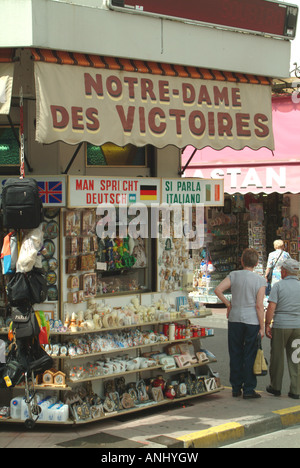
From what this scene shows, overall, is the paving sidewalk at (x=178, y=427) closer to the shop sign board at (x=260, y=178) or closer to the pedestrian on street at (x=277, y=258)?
the pedestrian on street at (x=277, y=258)

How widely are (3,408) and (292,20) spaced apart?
18.2ft

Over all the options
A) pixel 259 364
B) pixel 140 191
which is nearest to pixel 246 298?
pixel 259 364

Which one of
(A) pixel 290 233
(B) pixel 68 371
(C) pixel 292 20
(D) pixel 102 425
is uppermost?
(C) pixel 292 20

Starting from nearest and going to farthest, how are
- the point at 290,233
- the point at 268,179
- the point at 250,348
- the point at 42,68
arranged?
the point at 42,68, the point at 250,348, the point at 268,179, the point at 290,233

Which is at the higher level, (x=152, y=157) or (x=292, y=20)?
(x=292, y=20)

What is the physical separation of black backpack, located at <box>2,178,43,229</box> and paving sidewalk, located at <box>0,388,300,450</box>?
207 cm

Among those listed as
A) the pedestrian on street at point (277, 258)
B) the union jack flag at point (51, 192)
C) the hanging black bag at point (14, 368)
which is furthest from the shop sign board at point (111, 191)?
the pedestrian on street at point (277, 258)

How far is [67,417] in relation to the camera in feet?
24.0

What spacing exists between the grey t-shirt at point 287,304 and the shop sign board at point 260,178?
604 centimetres

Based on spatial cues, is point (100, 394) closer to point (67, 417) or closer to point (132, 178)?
point (67, 417)

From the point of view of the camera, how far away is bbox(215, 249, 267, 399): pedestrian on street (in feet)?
27.5

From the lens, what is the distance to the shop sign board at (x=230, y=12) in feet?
24.5

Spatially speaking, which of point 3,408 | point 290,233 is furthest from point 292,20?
point 290,233

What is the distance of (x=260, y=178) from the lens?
14.9 m
